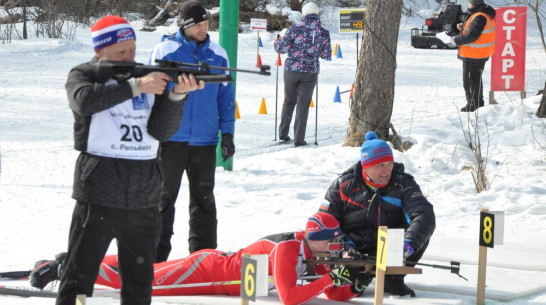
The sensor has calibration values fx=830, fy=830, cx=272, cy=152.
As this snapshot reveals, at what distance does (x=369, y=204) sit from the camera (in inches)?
194

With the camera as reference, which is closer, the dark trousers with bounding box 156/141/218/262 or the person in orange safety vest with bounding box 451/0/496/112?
the dark trousers with bounding box 156/141/218/262

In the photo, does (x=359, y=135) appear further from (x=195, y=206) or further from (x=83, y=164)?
(x=83, y=164)

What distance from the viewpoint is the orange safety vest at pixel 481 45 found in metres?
10.8

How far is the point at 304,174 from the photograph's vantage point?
29.0 ft

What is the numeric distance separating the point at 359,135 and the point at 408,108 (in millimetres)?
3491

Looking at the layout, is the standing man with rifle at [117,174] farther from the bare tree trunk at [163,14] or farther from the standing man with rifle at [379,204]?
the bare tree trunk at [163,14]

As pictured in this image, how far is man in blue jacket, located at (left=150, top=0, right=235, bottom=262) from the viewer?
5230 millimetres

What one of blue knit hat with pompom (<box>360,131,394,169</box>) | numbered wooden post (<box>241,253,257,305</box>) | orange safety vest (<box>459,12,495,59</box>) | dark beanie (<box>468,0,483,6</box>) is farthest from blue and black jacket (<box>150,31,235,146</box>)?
dark beanie (<box>468,0,483,6</box>)

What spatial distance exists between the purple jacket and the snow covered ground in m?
1.03

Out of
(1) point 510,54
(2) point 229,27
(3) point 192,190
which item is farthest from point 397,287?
(1) point 510,54

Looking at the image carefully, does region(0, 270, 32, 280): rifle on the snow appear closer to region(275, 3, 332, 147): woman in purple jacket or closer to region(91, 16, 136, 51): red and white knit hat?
region(91, 16, 136, 51): red and white knit hat

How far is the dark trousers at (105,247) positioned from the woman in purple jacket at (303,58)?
22.3 feet

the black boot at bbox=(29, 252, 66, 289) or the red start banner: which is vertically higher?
the red start banner

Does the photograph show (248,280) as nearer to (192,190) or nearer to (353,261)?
(353,261)
